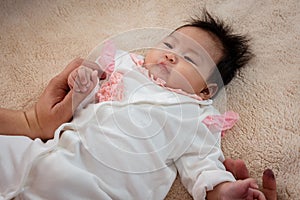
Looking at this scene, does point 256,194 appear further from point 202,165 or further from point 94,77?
point 94,77

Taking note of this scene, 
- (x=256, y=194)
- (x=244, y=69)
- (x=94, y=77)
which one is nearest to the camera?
(x=256, y=194)

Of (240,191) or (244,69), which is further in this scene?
(244,69)

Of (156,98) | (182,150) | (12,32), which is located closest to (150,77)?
(156,98)

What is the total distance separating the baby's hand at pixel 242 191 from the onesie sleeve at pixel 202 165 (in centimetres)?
2

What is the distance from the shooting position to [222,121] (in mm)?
979

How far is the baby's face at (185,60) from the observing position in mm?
965

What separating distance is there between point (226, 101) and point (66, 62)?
15.2 inches

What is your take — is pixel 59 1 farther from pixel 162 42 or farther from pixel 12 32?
pixel 162 42

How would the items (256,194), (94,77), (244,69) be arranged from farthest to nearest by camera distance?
(244,69), (94,77), (256,194)

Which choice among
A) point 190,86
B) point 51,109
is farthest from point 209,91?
point 51,109

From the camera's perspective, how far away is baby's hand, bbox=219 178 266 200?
2.75ft

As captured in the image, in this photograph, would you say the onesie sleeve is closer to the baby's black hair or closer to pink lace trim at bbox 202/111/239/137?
pink lace trim at bbox 202/111/239/137

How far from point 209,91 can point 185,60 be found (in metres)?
0.09

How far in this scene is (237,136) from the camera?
3.25 ft
